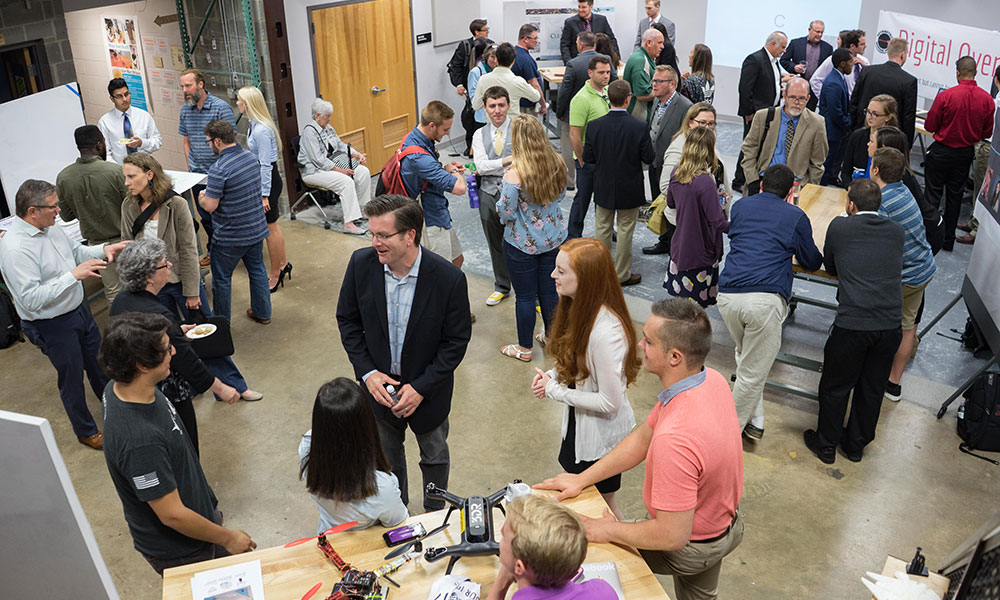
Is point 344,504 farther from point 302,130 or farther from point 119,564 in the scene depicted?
point 302,130

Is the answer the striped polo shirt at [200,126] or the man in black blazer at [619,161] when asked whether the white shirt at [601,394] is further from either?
the striped polo shirt at [200,126]

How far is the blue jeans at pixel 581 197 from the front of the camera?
264 inches

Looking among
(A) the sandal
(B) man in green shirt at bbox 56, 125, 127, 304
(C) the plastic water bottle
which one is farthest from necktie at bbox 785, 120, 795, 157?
(B) man in green shirt at bbox 56, 125, 127, 304

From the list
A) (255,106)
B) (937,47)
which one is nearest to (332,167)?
(255,106)

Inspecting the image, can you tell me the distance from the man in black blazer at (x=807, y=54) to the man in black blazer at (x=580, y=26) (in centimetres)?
205

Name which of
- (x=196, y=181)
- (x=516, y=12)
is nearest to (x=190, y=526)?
(x=196, y=181)

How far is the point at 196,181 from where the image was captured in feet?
19.4

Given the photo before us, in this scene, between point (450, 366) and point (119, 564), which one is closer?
point (450, 366)

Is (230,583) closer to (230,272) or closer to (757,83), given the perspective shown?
(230,272)

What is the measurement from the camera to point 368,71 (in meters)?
8.89

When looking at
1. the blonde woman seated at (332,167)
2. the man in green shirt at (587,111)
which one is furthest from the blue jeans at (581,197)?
the blonde woman seated at (332,167)

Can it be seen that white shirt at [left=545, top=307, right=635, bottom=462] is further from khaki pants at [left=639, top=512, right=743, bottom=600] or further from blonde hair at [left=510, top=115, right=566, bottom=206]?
blonde hair at [left=510, top=115, right=566, bottom=206]

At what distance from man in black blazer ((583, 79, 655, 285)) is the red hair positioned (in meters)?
2.84

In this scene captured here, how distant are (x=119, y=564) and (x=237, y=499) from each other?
0.66 meters
